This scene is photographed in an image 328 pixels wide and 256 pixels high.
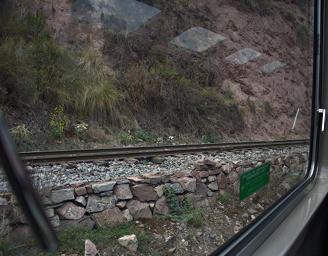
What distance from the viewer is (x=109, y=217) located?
109cm

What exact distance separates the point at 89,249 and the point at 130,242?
0.51ft

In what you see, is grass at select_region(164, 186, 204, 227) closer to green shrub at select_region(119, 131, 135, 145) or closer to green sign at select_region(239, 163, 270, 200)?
green shrub at select_region(119, 131, 135, 145)

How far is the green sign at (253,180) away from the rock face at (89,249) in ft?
2.96

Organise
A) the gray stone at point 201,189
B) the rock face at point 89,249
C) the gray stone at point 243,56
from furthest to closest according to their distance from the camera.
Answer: the gray stone at point 243,56, the gray stone at point 201,189, the rock face at point 89,249

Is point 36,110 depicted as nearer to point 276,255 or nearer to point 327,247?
point 276,255

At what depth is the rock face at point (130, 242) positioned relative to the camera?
1.10 metres

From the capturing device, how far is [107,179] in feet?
3.74

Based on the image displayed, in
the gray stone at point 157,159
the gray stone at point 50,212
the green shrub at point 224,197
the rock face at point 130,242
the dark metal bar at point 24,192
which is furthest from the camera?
the green shrub at point 224,197

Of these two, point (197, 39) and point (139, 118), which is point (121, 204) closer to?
point (139, 118)

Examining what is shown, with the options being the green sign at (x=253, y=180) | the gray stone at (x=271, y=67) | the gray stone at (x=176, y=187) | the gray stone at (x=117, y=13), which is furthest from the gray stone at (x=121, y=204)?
the gray stone at (x=271, y=67)

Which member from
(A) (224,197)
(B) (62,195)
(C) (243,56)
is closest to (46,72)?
(B) (62,195)

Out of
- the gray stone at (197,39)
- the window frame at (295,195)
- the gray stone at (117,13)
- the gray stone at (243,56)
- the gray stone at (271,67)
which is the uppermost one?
the gray stone at (117,13)

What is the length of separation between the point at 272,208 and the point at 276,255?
0.56m

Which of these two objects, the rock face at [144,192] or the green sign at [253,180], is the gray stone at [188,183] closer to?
the rock face at [144,192]
